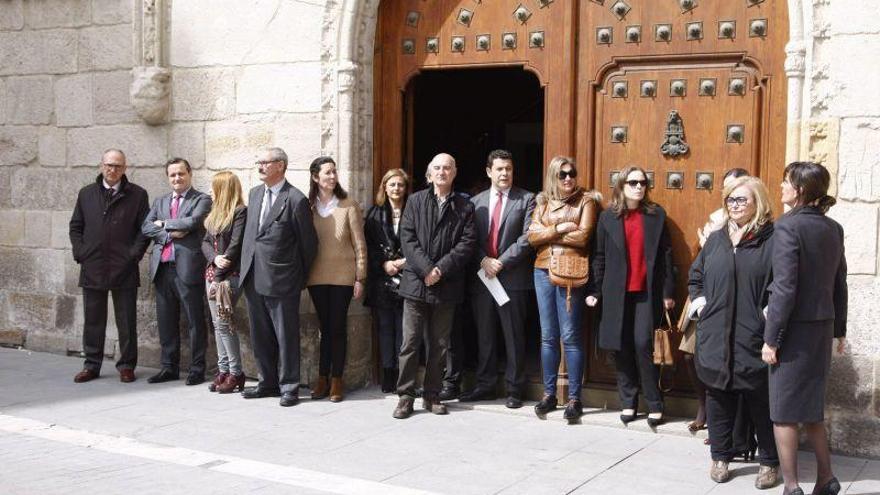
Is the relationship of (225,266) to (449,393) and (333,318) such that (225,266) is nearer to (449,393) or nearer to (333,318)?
(333,318)

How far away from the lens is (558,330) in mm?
7039

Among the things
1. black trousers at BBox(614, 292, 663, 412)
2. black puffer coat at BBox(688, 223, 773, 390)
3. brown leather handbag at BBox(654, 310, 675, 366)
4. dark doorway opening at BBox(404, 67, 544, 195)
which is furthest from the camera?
dark doorway opening at BBox(404, 67, 544, 195)

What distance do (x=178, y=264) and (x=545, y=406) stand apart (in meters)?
2.89

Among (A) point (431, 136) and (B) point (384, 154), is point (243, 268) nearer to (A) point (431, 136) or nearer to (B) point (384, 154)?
(B) point (384, 154)

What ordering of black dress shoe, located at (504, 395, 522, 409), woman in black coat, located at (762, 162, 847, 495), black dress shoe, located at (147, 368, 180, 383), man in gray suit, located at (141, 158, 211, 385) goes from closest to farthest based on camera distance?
1. woman in black coat, located at (762, 162, 847, 495)
2. black dress shoe, located at (504, 395, 522, 409)
3. man in gray suit, located at (141, 158, 211, 385)
4. black dress shoe, located at (147, 368, 180, 383)

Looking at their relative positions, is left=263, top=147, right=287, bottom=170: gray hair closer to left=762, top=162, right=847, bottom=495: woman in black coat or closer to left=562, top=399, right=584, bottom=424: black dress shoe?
left=562, top=399, right=584, bottom=424: black dress shoe

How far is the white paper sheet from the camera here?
719 cm

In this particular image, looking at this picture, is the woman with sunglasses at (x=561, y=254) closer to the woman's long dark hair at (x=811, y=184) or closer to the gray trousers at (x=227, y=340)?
the woman's long dark hair at (x=811, y=184)

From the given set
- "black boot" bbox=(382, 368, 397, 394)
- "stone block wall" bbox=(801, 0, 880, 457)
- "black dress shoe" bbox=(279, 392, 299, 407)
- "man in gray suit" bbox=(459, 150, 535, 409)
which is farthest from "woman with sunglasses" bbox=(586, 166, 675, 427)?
"black dress shoe" bbox=(279, 392, 299, 407)

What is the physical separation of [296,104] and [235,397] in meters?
2.14

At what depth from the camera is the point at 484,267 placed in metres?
7.21

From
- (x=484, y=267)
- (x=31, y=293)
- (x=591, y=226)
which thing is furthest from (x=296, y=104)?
(x=31, y=293)

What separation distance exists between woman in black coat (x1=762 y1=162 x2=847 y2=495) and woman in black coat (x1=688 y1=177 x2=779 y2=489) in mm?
258

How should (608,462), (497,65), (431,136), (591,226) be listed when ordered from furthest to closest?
(431,136) → (497,65) → (591,226) → (608,462)
